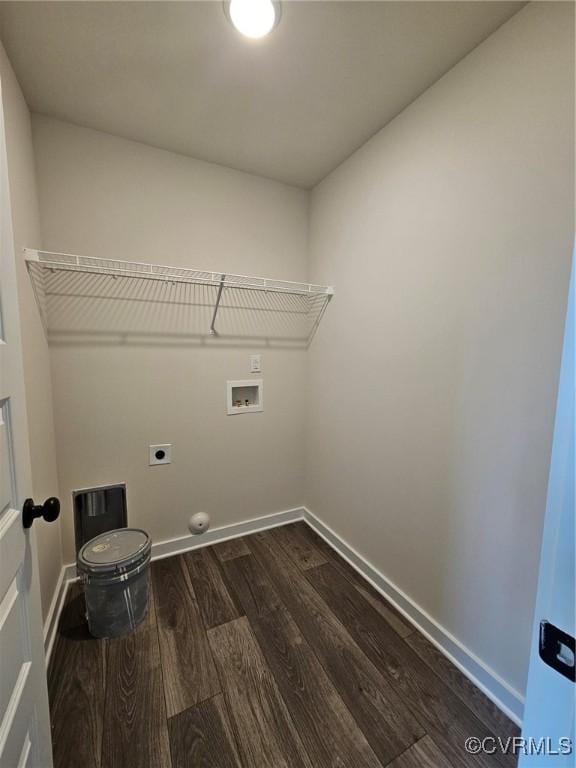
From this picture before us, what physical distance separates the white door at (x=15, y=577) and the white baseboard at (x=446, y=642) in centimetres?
146

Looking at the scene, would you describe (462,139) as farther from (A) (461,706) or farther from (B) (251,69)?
(A) (461,706)

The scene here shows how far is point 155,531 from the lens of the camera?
1.98 metres

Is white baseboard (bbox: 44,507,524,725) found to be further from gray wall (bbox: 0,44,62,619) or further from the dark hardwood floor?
gray wall (bbox: 0,44,62,619)

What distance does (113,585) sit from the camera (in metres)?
1.43

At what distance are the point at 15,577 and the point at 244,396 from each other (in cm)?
156

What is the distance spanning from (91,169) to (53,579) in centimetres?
213

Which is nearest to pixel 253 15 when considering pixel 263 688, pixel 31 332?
pixel 31 332

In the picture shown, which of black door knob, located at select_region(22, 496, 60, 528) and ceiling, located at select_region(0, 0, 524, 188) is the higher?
ceiling, located at select_region(0, 0, 524, 188)

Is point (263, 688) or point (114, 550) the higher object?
→ point (114, 550)

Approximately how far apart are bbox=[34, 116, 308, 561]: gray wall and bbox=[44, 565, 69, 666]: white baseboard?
129mm

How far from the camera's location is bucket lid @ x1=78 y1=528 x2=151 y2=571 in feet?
4.63

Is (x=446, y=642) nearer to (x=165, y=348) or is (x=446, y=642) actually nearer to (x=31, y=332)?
(x=165, y=348)

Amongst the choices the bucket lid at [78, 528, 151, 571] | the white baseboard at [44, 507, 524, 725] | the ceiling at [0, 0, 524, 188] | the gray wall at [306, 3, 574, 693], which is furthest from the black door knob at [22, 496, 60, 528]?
the ceiling at [0, 0, 524, 188]

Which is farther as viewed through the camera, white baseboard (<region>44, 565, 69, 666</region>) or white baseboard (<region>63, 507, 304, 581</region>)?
white baseboard (<region>63, 507, 304, 581</region>)
